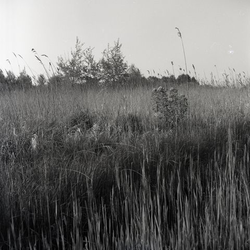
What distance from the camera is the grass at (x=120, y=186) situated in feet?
4.24

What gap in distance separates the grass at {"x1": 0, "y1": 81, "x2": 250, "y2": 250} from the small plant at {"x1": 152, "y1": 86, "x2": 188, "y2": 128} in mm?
148

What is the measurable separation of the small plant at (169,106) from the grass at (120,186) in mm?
148

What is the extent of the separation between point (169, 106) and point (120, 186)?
1.79 meters

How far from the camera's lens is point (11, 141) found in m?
2.58

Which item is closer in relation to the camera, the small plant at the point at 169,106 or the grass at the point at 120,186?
the grass at the point at 120,186

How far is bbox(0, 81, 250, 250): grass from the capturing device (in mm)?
1293

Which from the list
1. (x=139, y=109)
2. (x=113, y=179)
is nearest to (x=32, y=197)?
(x=113, y=179)

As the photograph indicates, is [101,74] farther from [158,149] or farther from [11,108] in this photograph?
[158,149]

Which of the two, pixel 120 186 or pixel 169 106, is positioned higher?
pixel 169 106

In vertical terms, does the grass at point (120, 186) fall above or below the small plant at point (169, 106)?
below

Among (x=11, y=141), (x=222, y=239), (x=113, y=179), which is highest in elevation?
(x=11, y=141)

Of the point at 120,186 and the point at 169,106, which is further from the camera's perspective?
the point at 169,106

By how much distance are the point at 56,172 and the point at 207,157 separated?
1246mm

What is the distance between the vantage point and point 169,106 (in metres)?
3.49
